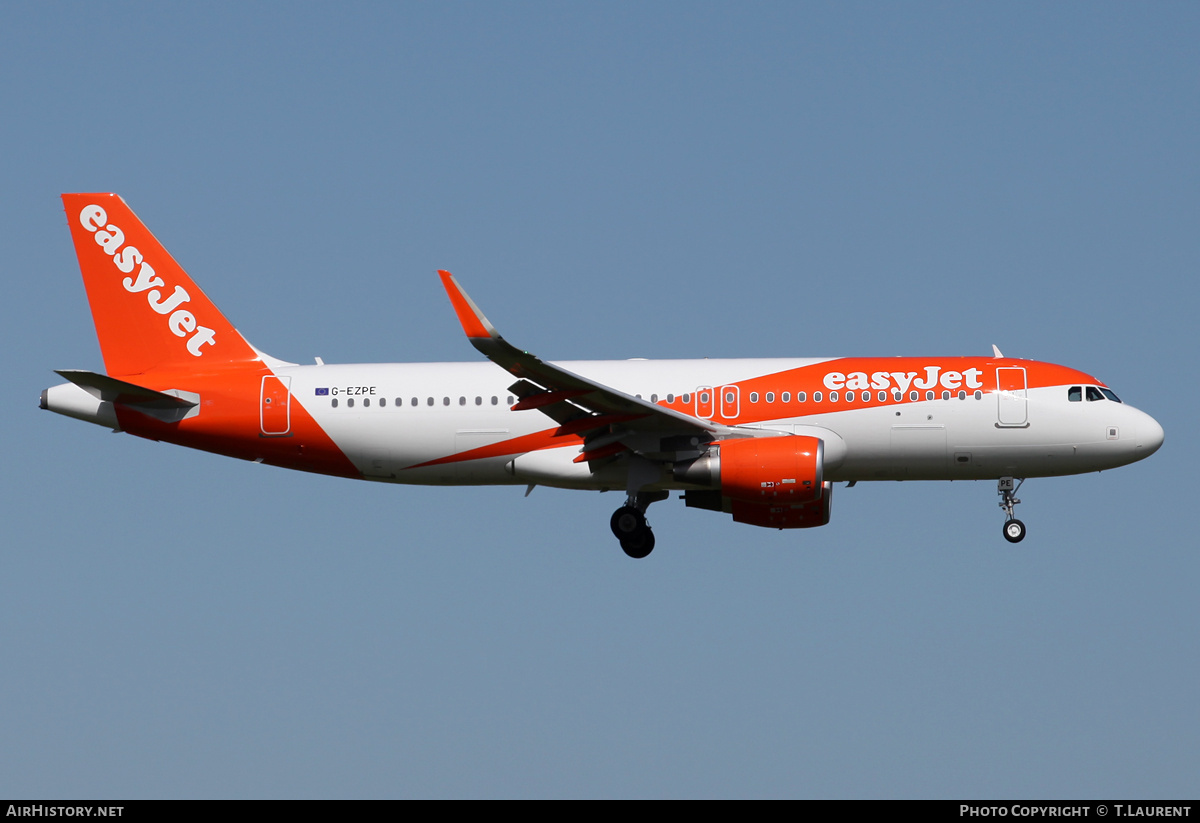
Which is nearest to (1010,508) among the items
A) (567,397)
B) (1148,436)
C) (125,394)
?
(1148,436)

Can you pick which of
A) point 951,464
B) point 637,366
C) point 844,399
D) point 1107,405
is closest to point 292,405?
point 637,366

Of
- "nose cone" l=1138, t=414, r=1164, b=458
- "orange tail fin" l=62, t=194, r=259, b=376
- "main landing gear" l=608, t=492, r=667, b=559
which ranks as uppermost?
"orange tail fin" l=62, t=194, r=259, b=376

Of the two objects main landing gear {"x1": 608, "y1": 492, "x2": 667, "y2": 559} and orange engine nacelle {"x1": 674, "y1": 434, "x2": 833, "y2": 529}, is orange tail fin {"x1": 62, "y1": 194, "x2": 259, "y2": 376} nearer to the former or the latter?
main landing gear {"x1": 608, "y1": 492, "x2": 667, "y2": 559}

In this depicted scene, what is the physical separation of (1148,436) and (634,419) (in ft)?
37.9

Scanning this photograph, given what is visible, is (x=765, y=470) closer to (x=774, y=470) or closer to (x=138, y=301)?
(x=774, y=470)

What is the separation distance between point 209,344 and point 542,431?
8803 millimetres

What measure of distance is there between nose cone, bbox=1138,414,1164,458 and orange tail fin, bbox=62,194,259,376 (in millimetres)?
20743

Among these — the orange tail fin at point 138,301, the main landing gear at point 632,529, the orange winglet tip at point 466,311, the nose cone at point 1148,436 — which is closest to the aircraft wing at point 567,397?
the orange winglet tip at point 466,311

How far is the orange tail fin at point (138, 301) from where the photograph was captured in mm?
37438

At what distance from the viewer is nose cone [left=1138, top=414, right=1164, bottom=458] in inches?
1353

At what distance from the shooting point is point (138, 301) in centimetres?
3788

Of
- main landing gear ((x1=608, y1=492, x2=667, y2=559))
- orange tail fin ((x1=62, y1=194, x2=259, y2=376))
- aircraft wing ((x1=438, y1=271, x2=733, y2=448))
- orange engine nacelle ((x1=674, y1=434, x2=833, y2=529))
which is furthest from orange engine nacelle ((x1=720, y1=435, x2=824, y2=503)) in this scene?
orange tail fin ((x1=62, y1=194, x2=259, y2=376))

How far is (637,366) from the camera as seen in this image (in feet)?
117
